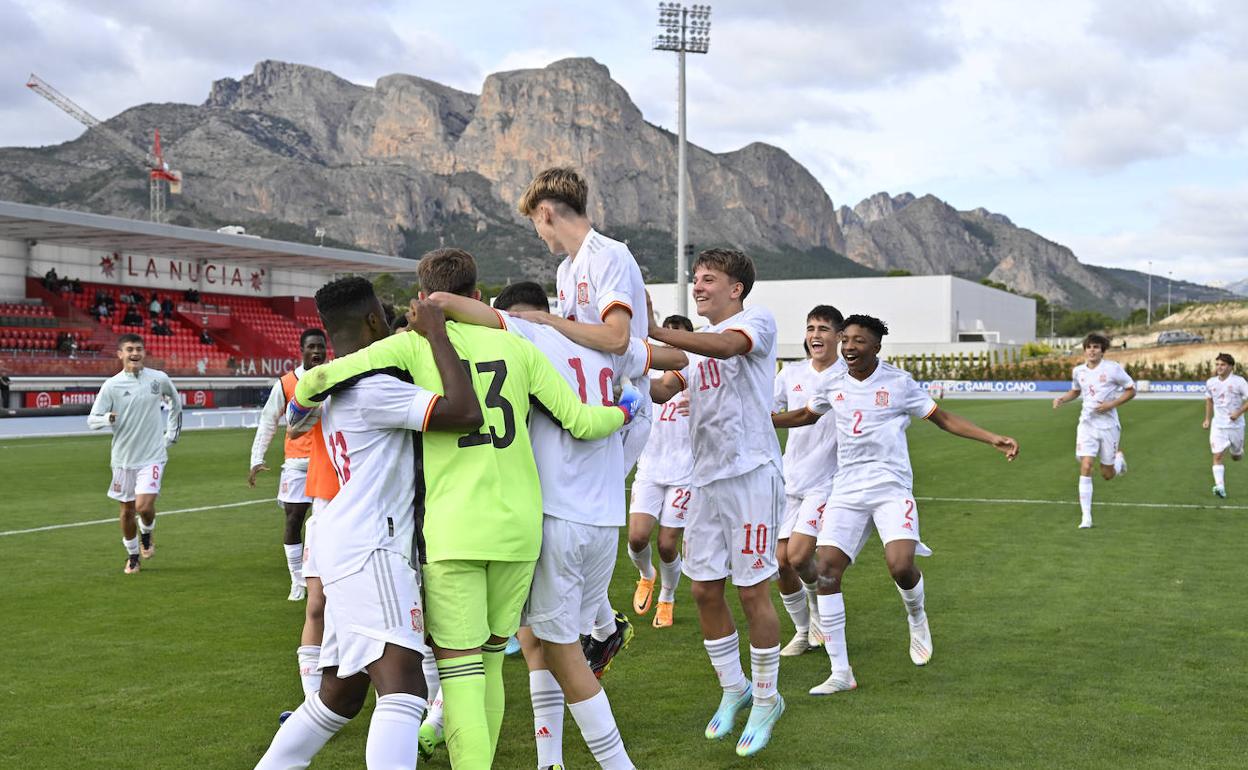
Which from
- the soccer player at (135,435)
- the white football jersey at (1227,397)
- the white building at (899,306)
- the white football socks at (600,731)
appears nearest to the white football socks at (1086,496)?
the white football jersey at (1227,397)

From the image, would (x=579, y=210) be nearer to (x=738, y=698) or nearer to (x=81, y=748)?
(x=738, y=698)

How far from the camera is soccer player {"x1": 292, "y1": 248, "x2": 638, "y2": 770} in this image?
344cm

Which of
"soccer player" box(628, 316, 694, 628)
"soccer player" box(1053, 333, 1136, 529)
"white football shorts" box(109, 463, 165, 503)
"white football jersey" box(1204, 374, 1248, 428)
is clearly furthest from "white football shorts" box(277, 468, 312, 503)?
"white football jersey" box(1204, 374, 1248, 428)

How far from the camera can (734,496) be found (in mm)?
5070

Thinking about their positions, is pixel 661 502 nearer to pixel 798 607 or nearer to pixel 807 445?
pixel 807 445

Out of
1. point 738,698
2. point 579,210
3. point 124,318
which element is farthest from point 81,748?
point 124,318

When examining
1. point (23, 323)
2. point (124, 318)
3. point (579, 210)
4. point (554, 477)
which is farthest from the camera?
point (124, 318)

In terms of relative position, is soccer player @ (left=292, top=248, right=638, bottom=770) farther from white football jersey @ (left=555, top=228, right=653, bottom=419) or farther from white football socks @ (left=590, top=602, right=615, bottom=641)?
white football socks @ (left=590, top=602, right=615, bottom=641)

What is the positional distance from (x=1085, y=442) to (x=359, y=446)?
11.6m

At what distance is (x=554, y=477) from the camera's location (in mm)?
3809

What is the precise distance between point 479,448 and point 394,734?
2.97 feet

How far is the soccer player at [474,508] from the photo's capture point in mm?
3436

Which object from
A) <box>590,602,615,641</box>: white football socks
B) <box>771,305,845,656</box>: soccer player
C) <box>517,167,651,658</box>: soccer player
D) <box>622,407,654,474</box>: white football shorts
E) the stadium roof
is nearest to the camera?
<box>517,167,651,658</box>: soccer player

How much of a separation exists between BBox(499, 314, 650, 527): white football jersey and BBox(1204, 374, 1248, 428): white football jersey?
16.1m
